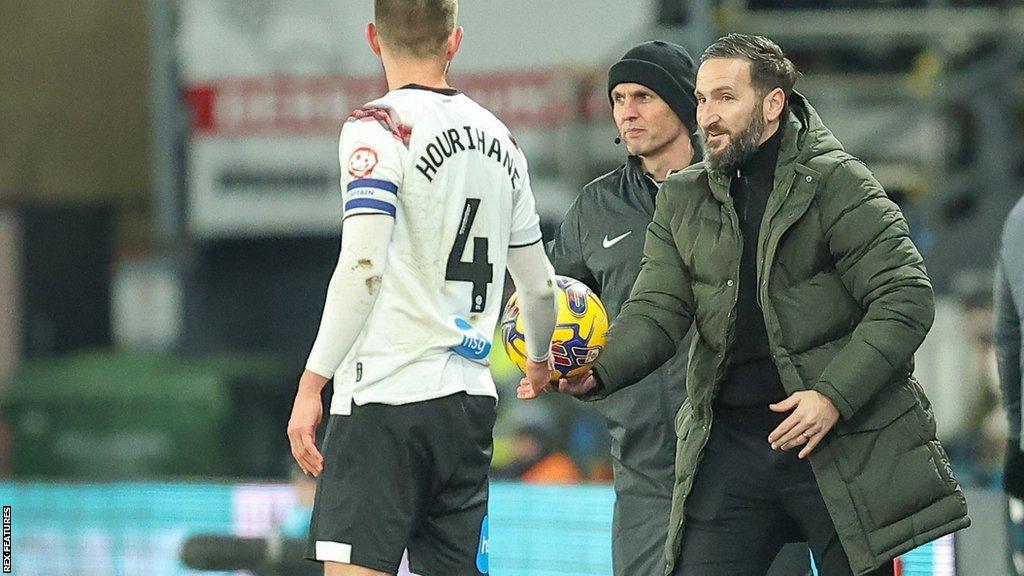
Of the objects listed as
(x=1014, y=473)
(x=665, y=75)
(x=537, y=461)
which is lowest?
(x=537, y=461)

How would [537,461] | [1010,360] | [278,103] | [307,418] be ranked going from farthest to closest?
[278,103] < [537,461] < [1010,360] < [307,418]

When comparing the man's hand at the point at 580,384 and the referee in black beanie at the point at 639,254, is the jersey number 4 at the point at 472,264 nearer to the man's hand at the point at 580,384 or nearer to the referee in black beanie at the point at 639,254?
the man's hand at the point at 580,384

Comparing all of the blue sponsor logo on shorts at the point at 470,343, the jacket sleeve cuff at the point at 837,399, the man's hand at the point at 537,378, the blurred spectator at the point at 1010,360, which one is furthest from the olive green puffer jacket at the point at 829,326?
the blurred spectator at the point at 1010,360

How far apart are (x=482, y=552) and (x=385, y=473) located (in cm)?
38

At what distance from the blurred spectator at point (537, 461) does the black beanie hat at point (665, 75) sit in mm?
5819

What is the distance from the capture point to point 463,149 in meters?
4.37

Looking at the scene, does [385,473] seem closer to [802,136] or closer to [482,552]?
[482,552]

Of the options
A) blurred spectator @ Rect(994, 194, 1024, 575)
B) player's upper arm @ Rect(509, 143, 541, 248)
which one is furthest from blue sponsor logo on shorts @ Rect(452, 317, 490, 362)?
blurred spectator @ Rect(994, 194, 1024, 575)

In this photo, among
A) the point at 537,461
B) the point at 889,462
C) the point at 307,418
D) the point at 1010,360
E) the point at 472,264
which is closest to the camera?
the point at 307,418

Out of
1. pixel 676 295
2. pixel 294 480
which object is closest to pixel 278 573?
pixel 294 480

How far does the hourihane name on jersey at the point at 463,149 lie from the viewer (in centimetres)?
430

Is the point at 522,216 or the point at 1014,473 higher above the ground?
the point at 522,216

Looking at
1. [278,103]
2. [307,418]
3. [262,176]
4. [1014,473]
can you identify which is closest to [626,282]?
[307,418]

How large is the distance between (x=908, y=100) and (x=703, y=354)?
9.77 m
